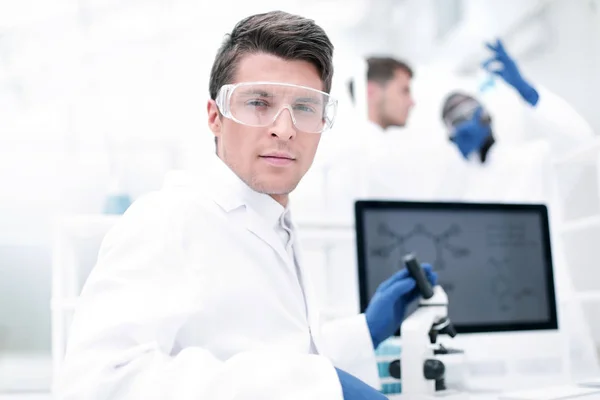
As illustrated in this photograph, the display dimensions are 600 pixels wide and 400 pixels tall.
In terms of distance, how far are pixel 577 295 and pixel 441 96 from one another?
4.52 feet

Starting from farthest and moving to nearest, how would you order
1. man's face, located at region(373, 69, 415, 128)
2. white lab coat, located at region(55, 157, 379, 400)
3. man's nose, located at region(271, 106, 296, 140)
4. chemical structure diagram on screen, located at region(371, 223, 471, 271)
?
man's face, located at region(373, 69, 415, 128) < chemical structure diagram on screen, located at region(371, 223, 471, 271) < man's nose, located at region(271, 106, 296, 140) < white lab coat, located at region(55, 157, 379, 400)

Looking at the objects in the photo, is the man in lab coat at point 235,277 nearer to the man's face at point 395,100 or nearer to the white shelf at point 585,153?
the white shelf at point 585,153

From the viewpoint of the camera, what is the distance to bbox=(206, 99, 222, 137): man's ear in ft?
3.56

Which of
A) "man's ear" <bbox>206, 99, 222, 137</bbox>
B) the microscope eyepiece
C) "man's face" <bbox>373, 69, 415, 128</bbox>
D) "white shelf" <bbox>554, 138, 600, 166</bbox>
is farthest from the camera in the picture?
"man's face" <bbox>373, 69, 415, 128</bbox>

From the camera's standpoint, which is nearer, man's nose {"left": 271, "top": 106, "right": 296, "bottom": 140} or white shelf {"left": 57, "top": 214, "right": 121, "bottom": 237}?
man's nose {"left": 271, "top": 106, "right": 296, "bottom": 140}

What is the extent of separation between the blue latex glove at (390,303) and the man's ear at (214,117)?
492 millimetres

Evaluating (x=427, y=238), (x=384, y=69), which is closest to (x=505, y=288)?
(x=427, y=238)

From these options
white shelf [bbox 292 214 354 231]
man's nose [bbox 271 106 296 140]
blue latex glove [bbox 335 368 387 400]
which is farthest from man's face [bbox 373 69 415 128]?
blue latex glove [bbox 335 368 387 400]

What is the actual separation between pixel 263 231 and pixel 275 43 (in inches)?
13.1

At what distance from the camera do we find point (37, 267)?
2.96 metres

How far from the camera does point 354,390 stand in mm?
783

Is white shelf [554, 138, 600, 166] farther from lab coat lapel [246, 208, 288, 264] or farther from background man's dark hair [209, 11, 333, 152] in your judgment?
lab coat lapel [246, 208, 288, 264]

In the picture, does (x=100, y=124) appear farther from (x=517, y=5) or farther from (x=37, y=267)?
(x=517, y=5)

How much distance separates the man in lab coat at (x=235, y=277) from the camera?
0.74 meters
